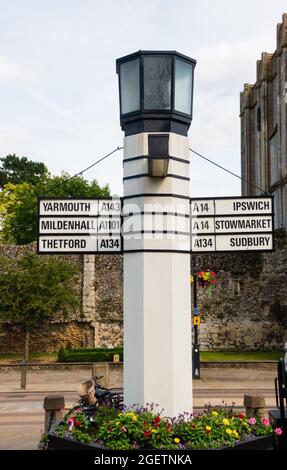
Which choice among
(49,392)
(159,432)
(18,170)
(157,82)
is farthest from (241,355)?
(18,170)

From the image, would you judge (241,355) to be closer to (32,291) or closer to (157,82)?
(32,291)

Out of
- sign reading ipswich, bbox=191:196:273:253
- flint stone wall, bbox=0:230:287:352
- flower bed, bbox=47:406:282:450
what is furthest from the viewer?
flint stone wall, bbox=0:230:287:352

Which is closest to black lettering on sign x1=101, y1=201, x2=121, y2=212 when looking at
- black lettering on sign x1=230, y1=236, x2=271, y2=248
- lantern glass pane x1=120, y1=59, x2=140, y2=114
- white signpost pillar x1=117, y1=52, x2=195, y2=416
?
white signpost pillar x1=117, y1=52, x2=195, y2=416

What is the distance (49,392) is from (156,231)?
43.9 ft

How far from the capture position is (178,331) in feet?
27.3

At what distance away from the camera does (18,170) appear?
77125 mm

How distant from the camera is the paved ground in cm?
1239

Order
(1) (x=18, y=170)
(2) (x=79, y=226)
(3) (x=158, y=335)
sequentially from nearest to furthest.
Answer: (3) (x=158, y=335) < (2) (x=79, y=226) < (1) (x=18, y=170)

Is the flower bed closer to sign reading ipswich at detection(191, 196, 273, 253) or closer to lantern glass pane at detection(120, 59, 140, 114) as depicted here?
sign reading ipswich at detection(191, 196, 273, 253)

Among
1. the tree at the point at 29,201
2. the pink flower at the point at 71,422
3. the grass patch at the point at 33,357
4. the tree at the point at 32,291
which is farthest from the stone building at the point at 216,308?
the pink flower at the point at 71,422

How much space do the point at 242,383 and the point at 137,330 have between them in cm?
1493

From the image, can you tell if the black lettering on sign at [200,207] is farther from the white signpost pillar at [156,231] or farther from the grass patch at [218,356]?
the grass patch at [218,356]

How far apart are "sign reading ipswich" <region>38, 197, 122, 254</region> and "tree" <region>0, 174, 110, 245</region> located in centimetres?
4886
